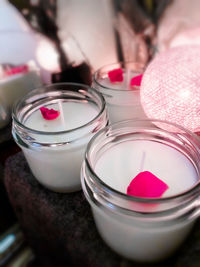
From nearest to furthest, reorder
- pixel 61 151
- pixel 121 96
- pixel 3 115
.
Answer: pixel 61 151, pixel 121 96, pixel 3 115

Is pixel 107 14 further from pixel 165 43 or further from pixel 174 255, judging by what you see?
pixel 174 255

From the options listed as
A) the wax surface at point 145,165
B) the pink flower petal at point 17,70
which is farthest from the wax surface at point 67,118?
the pink flower petal at point 17,70

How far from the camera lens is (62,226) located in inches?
20.6

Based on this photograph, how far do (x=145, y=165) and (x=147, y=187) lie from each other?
65 millimetres

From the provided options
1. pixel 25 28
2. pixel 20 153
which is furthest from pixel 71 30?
pixel 20 153

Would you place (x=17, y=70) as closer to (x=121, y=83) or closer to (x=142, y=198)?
(x=121, y=83)

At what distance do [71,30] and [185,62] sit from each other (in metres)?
0.50

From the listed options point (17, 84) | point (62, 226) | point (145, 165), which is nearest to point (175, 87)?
point (145, 165)

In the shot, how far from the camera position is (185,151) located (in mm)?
460

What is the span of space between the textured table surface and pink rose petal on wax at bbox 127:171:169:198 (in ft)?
0.44

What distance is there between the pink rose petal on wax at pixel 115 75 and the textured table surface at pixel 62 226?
0.30 meters

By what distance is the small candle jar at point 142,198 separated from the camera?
0.37 meters

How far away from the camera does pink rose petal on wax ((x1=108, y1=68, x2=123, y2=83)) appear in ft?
2.19

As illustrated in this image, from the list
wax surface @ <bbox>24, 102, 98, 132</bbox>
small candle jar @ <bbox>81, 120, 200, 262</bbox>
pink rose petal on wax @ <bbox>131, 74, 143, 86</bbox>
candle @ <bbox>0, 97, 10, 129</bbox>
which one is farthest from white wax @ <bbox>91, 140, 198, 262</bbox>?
candle @ <bbox>0, 97, 10, 129</bbox>
